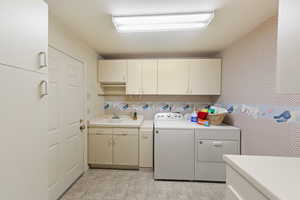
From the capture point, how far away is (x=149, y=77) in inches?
109

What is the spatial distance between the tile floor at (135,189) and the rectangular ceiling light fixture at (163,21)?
7.07 feet

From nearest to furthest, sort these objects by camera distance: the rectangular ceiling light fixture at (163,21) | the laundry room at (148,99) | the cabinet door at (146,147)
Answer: the laundry room at (148,99), the rectangular ceiling light fixture at (163,21), the cabinet door at (146,147)

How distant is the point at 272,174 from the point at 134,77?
95.9 inches

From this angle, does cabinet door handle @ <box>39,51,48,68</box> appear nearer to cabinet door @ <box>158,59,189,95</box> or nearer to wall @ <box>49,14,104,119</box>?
wall @ <box>49,14,104,119</box>

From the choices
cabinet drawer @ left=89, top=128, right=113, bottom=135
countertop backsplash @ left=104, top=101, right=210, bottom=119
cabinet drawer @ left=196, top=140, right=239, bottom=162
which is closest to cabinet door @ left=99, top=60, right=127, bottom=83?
countertop backsplash @ left=104, top=101, right=210, bottom=119

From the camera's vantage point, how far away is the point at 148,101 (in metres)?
3.12

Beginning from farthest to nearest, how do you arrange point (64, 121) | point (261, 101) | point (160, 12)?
point (64, 121) → point (261, 101) → point (160, 12)

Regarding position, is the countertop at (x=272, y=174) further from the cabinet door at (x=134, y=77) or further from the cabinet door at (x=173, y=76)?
the cabinet door at (x=134, y=77)

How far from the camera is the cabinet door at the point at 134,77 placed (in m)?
2.78

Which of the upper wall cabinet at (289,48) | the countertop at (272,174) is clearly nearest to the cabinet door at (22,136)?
the countertop at (272,174)

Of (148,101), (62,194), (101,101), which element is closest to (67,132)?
(62,194)

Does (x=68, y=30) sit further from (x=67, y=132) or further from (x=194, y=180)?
(x=194, y=180)

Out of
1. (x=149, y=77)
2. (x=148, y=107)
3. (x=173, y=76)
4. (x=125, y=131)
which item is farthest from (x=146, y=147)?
(x=173, y=76)

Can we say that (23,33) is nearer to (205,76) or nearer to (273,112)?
(273,112)
